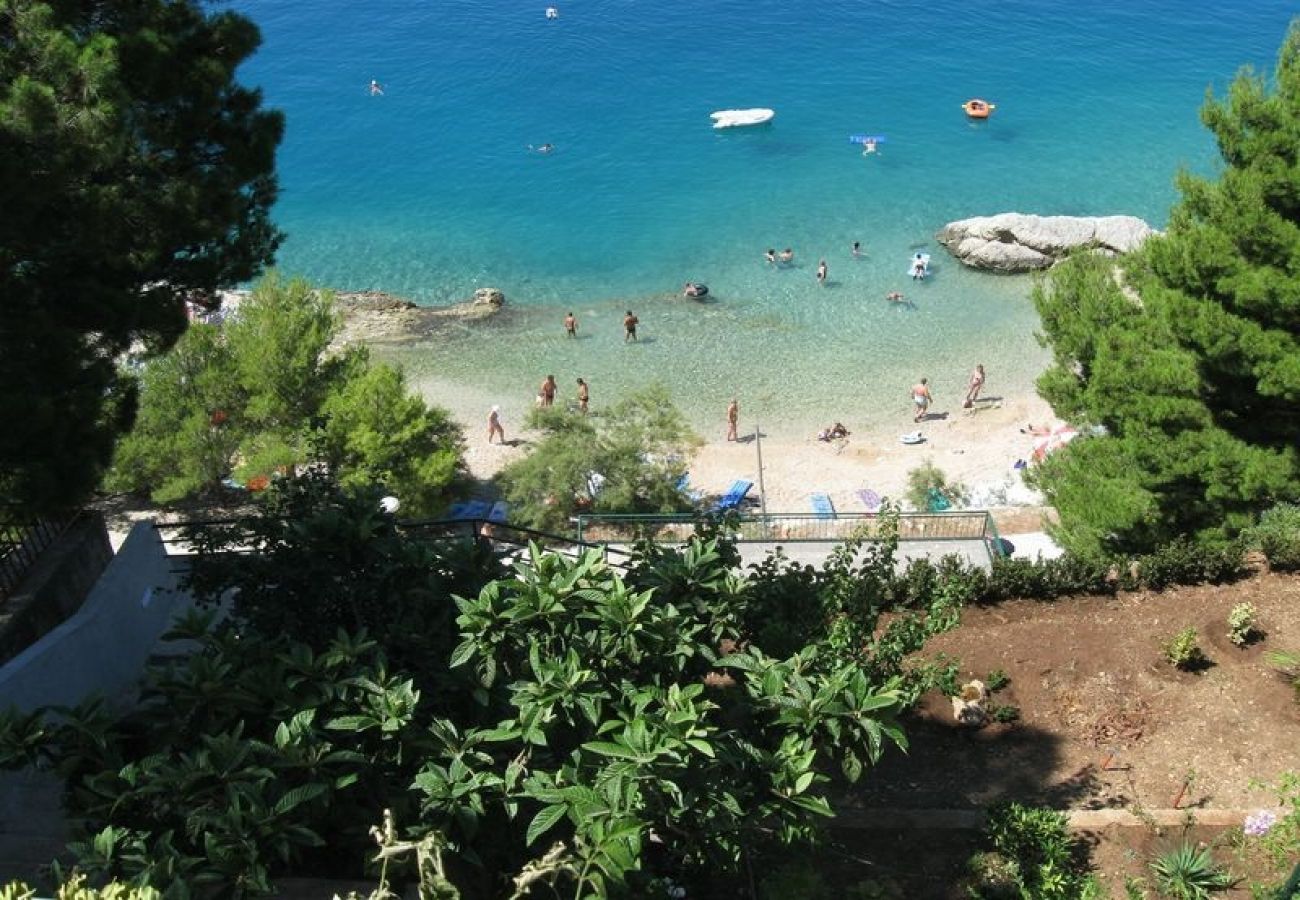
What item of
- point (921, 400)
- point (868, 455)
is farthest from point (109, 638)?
point (921, 400)

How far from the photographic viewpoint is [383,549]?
314 inches

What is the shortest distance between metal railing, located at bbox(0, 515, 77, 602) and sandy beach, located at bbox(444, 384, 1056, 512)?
1512cm

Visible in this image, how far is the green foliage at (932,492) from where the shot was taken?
22.8m

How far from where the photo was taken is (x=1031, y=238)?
36.9m

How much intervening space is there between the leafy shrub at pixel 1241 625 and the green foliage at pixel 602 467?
1212 cm

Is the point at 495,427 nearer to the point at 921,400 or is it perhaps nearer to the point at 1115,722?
the point at 921,400

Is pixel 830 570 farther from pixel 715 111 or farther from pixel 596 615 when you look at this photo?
pixel 715 111

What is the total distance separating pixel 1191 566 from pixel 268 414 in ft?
56.1

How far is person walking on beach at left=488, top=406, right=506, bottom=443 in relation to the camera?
89.7 ft

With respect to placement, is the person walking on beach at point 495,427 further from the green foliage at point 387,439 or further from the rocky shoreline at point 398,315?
the rocky shoreline at point 398,315

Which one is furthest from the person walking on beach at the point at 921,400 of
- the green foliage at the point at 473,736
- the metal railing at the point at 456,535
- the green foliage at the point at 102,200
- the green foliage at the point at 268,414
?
the green foliage at the point at 473,736

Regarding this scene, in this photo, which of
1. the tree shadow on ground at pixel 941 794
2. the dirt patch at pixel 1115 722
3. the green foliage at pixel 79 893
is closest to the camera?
the green foliage at pixel 79 893

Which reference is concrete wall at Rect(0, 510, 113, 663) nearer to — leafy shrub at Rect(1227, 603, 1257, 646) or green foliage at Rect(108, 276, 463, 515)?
green foliage at Rect(108, 276, 463, 515)

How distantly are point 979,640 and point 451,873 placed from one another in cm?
811
